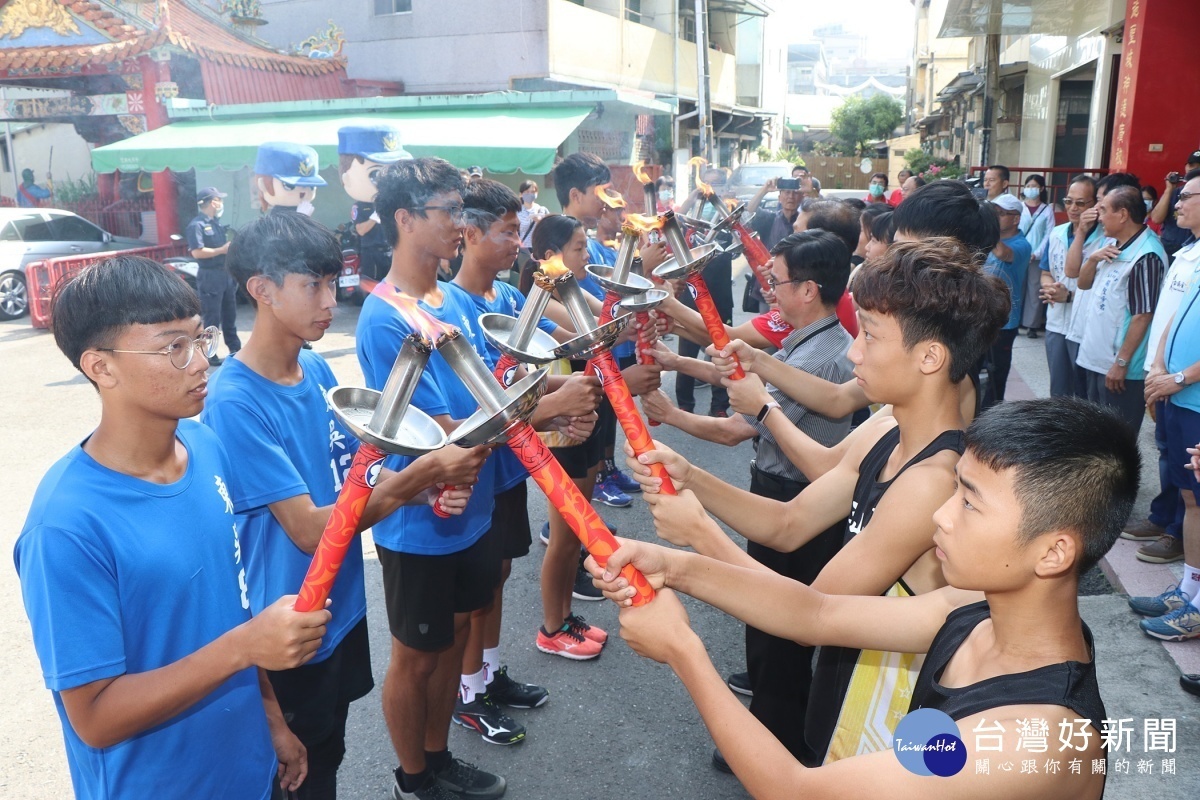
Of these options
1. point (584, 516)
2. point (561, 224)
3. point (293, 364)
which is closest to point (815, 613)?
point (584, 516)

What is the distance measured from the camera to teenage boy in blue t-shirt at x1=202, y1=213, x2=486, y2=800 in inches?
87.0

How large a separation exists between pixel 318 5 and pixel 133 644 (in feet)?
67.9

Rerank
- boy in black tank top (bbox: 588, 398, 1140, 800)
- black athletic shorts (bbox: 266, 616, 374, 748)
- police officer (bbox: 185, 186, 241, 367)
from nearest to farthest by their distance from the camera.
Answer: boy in black tank top (bbox: 588, 398, 1140, 800) → black athletic shorts (bbox: 266, 616, 374, 748) → police officer (bbox: 185, 186, 241, 367)

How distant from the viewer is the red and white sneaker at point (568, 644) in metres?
4.10

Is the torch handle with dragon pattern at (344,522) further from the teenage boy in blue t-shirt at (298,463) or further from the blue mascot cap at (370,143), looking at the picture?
the blue mascot cap at (370,143)

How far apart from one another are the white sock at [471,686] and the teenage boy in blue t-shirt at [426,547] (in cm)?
43

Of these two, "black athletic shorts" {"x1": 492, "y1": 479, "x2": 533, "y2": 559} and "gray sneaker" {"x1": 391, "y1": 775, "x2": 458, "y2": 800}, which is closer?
"gray sneaker" {"x1": 391, "y1": 775, "x2": 458, "y2": 800}

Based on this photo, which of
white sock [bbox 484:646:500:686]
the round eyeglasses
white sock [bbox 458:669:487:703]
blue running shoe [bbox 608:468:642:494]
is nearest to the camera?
the round eyeglasses

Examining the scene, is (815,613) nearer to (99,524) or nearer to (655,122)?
(99,524)

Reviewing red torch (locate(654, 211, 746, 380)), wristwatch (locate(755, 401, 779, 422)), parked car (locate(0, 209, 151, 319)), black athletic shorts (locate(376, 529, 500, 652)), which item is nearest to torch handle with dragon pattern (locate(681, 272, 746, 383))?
red torch (locate(654, 211, 746, 380))

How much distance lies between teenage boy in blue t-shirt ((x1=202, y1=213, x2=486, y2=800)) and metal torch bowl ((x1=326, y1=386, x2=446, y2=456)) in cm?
47

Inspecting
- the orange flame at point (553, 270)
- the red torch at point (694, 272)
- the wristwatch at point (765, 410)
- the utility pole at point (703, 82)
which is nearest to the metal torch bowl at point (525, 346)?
the orange flame at point (553, 270)

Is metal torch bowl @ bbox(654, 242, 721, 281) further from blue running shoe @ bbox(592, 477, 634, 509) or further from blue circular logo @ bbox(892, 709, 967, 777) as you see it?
blue running shoe @ bbox(592, 477, 634, 509)

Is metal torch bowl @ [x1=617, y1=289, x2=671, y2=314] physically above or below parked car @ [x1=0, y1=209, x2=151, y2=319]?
above
